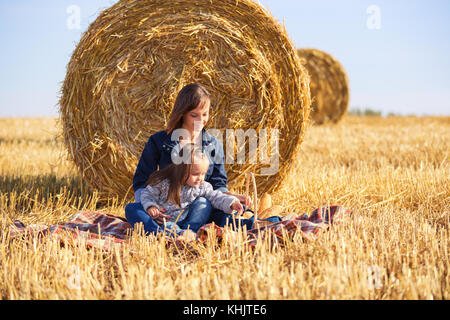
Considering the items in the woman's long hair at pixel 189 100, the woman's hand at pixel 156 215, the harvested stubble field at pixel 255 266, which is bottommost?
the harvested stubble field at pixel 255 266

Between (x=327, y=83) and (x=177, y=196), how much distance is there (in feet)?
26.4

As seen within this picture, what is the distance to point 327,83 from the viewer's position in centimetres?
1023

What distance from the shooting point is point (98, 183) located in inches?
157

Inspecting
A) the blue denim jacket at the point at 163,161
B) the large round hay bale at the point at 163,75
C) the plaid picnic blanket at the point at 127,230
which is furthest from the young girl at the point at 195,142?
the large round hay bale at the point at 163,75

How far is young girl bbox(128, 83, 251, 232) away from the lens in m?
2.93

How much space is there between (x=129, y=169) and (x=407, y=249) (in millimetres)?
2440

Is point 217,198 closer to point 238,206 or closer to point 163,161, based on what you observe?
point 238,206

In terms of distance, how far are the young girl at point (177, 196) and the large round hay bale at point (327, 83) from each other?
750cm

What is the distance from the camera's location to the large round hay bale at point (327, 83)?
1014 centimetres

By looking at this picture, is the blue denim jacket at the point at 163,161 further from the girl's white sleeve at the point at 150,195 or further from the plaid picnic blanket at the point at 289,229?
the plaid picnic blanket at the point at 289,229

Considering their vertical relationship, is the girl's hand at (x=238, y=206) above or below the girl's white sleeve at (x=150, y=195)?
below

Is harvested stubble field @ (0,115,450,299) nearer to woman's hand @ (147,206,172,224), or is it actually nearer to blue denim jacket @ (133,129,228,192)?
woman's hand @ (147,206,172,224)

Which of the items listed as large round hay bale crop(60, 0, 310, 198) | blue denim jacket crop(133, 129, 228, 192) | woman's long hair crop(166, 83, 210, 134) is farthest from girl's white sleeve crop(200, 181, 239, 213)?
large round hay bale crop(60, 0, 310, 198)

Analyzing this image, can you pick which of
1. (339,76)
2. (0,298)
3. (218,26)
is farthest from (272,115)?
(339,76)
